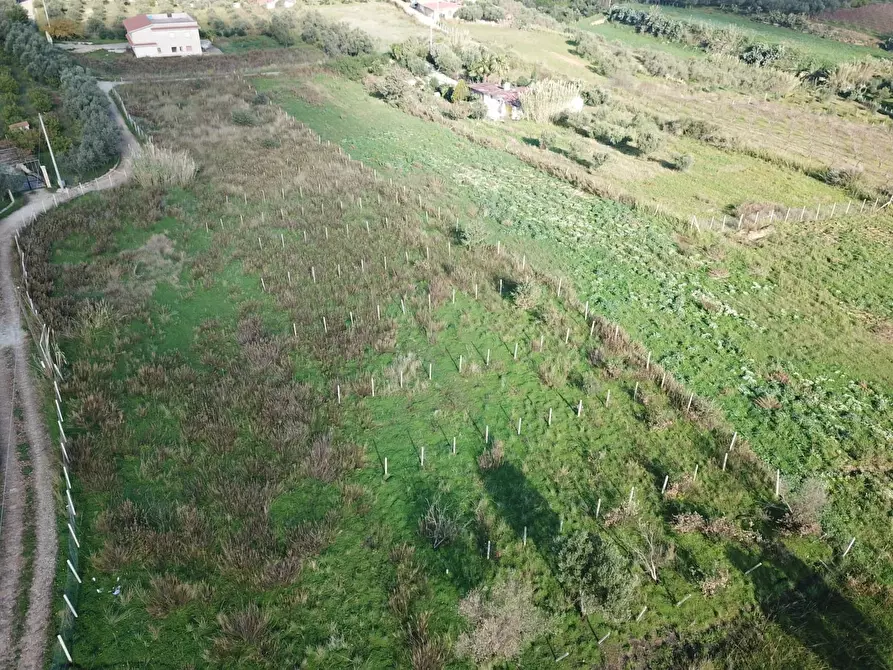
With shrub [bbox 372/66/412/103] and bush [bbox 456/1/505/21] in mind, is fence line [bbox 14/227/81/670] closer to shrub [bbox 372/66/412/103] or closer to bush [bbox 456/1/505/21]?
shrub [bbox 372/66/412/103]

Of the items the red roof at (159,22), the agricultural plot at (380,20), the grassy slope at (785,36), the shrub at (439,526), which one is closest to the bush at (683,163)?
the shrub at (439,526)

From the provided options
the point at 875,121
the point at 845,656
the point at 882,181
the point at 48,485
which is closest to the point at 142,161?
the point at 48,485

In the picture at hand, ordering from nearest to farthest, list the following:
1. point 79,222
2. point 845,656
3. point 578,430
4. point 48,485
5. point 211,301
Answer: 1. point 845,656
2. point 48,485
3. point 578,430
4. point 211,301
5. point 79,222

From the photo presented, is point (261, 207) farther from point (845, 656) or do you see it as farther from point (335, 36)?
point (335, 36)

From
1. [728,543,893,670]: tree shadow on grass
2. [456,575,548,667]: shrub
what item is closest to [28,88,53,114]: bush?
[456,575,548,667]: shrub

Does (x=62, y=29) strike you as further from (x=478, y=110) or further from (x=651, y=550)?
(x=651, y=550)

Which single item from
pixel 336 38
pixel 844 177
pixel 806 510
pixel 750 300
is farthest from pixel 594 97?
pixel 806 510
